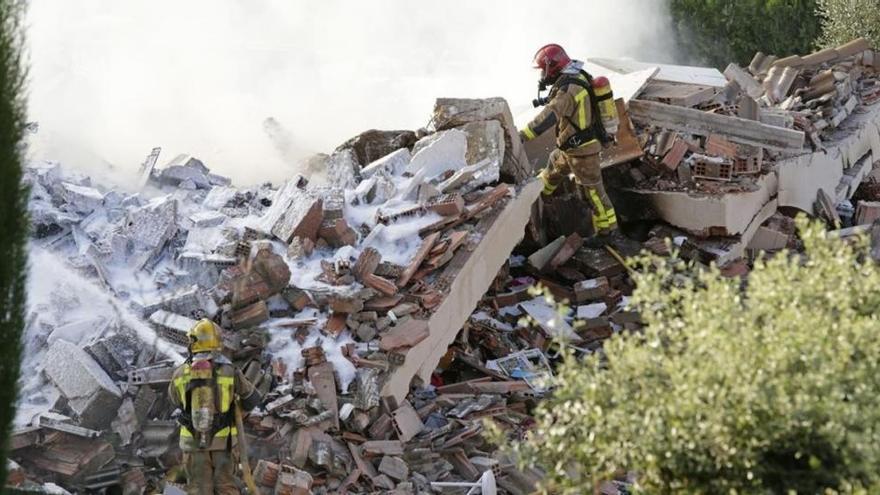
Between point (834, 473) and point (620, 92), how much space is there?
764 cm

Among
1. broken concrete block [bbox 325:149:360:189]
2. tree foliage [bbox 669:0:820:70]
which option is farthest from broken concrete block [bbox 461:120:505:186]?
tree foliage [bbox 669:0:820:70]

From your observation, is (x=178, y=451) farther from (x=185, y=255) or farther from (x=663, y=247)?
(x=663, y=247)

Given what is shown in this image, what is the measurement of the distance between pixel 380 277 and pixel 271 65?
9250 millimetres

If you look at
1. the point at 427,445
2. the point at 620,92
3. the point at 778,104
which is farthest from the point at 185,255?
the point at 778,104

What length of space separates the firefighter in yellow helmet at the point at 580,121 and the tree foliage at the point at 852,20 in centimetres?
858

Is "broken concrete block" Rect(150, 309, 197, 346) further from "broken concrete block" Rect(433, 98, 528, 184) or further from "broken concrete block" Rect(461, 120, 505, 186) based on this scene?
"broken concrete block" Rect(433, 98, 528, 184)

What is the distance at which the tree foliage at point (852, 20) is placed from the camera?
18.1m

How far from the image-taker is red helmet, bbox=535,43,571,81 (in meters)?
10.8

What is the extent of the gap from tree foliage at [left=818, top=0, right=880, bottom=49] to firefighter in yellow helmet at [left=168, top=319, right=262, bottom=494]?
43.3 ft

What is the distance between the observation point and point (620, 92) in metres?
12.5

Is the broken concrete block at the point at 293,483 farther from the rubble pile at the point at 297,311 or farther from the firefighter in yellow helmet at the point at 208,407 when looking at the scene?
the firefighter in yellow helmet at the point at 208,407

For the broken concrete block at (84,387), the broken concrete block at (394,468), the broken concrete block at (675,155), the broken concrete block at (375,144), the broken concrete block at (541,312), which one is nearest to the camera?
the broken concrete block at (84,387)

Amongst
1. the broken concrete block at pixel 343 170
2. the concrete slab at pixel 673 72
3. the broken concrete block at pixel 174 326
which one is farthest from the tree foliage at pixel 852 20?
the broken concrete block at pixel 174 326

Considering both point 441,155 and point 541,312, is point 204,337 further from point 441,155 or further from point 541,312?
point 541,312
